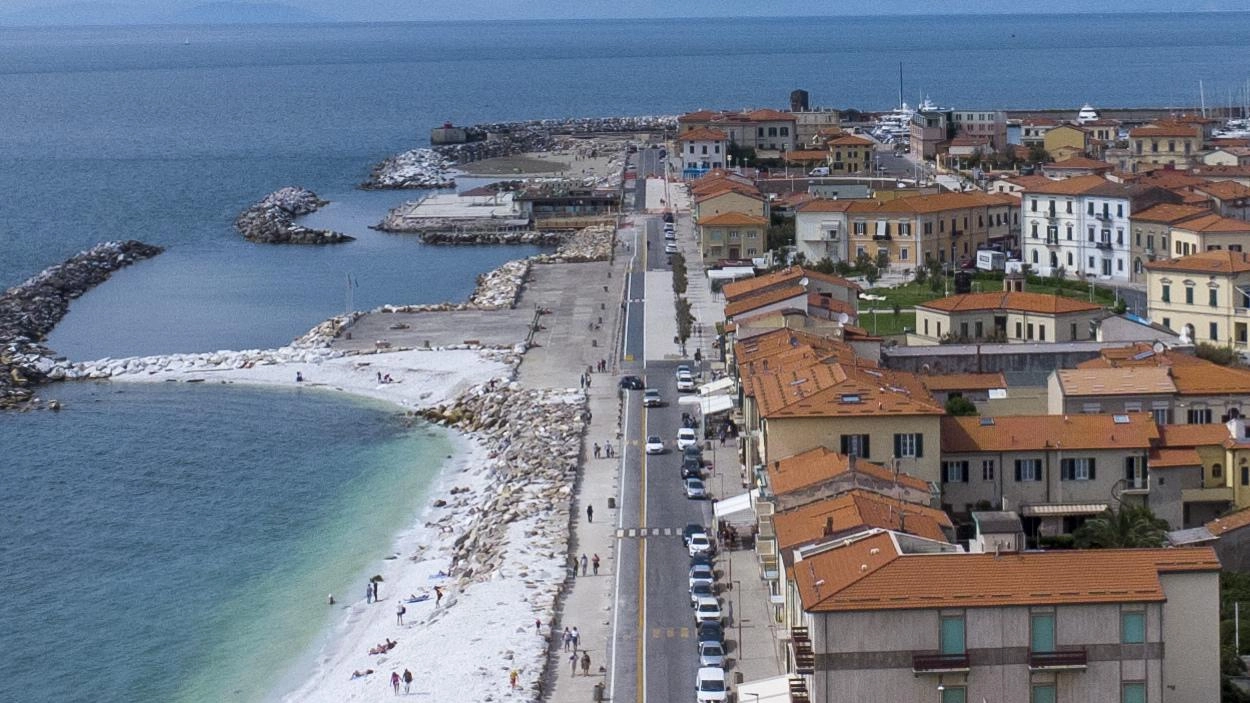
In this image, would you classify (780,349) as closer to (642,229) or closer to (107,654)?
(107,654)

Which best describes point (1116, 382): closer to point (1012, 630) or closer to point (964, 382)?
point (964, 382)

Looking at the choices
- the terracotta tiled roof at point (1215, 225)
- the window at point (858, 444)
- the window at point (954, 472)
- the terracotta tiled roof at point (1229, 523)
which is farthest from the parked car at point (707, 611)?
the terracotta tiled roof at point (1215, 225)

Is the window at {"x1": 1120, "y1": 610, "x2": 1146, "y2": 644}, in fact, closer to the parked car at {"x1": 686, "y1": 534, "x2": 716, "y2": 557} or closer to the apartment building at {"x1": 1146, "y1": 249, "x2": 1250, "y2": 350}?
the parked car at {"x1": 686, "y1": 534, "x2": 716, "y2": 557}

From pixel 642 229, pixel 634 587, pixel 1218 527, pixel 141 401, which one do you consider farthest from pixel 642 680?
pixel 642 229

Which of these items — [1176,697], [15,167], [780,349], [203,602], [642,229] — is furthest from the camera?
[15,167]

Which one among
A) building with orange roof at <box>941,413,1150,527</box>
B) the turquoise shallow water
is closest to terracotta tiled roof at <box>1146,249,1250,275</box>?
building with orange roof at <box>941,413,1150,527</box>

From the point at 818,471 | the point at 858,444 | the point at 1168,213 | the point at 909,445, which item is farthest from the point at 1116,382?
the point at 1168,213
